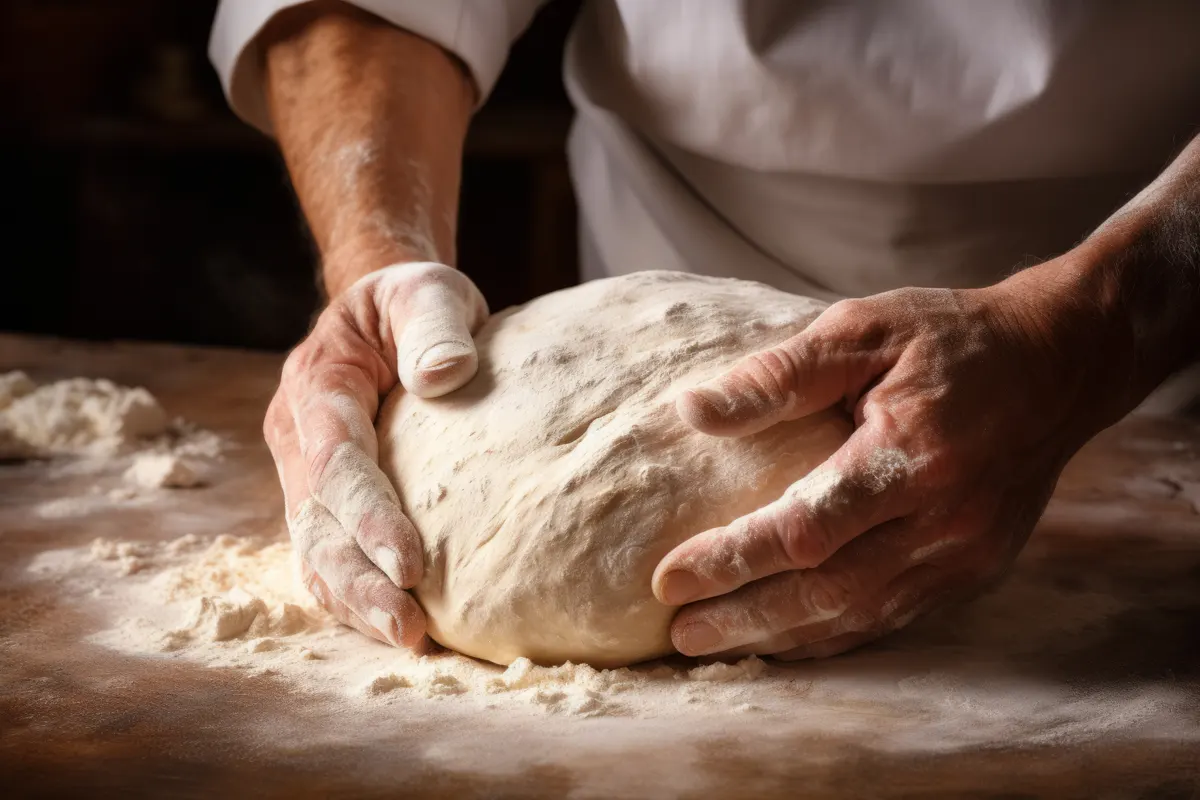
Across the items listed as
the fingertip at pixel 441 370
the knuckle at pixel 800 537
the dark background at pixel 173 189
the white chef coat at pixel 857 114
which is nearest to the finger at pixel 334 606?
the fingertip at pixel 441 370

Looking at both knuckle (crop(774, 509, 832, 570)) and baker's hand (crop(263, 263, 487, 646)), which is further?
baker's hand (crop(263, 263, 487, 646))

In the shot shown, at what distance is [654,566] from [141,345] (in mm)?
1952

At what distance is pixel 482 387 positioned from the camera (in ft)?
4.65

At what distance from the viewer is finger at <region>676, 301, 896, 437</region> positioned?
1214mm

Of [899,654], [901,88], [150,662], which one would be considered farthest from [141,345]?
[899,654]

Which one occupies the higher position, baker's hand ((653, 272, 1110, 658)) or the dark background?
the dark background

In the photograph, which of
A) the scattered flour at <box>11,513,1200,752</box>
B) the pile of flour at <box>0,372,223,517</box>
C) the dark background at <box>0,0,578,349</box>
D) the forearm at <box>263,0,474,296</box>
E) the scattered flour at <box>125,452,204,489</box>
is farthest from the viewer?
the dark background at <box>0,0,578,349</box>

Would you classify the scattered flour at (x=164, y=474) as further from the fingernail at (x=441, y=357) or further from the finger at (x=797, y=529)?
the finger at (x=797, y=529)

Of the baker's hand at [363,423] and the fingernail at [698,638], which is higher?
the baker's hand at [363,423]

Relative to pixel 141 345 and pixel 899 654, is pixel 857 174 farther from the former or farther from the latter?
pixel 141 345

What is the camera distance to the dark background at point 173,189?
4.39 m

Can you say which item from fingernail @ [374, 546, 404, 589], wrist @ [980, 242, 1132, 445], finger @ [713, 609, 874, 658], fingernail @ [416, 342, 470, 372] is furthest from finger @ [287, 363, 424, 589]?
wrist @ [980, 242, 1132, 445]

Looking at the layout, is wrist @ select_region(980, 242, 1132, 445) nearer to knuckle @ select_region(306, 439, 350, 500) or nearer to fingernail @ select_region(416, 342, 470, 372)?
fingernail @ select_region(416, 342, 470, 372)

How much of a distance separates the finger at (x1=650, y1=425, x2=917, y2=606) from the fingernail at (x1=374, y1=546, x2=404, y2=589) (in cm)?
29
